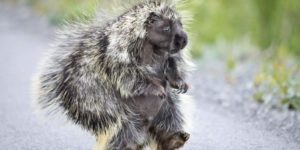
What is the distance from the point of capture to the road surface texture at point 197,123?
20.0ft

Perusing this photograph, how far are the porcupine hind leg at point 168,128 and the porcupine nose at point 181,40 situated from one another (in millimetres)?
466

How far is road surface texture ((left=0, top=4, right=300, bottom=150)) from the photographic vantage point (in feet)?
20.0

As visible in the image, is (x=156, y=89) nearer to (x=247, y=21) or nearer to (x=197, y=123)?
(x=197, y=123)

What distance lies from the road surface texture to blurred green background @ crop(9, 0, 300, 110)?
355 mm

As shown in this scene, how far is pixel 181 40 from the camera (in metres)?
5.30

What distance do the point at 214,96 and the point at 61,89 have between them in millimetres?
3002

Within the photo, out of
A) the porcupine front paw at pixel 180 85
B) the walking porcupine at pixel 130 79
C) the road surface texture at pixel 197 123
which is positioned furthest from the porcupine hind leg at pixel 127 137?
the road surface texture at pixel 197 123

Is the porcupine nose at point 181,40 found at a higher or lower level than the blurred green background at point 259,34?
higher

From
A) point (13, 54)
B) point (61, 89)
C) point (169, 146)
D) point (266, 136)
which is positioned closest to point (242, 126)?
point (266, 136)

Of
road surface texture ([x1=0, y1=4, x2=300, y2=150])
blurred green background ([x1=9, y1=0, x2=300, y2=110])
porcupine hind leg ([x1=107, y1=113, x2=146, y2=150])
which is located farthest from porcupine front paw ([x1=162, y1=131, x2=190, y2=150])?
blurred green background ([x1=9, y1=0, x2=300, y2=110])

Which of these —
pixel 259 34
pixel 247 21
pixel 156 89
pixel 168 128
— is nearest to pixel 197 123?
pixel 168 128

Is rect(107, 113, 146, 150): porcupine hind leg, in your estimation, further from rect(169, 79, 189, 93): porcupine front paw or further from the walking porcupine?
rect(169, 79, 189, 93): porcupine front paw

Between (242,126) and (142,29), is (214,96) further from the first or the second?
(142,29)

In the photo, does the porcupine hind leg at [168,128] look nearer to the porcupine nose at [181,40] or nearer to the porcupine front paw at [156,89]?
the porcupine front paw at [156,89]
